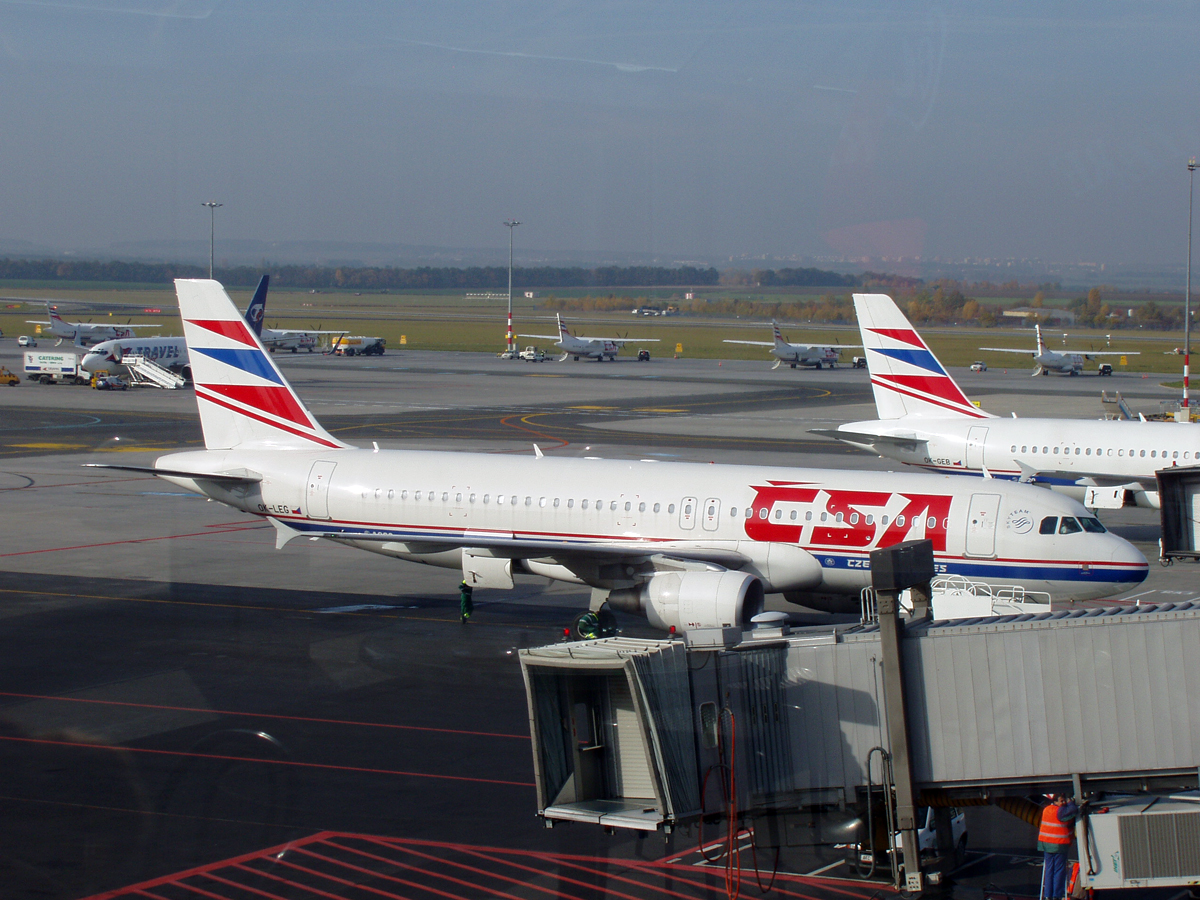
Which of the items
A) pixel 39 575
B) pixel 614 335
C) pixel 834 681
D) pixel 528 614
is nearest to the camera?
pixel 834 681

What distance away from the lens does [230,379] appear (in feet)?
116

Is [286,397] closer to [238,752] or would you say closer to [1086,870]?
[238,752]

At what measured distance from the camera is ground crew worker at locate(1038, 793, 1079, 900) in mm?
13773

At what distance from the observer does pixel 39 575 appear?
34844 mm

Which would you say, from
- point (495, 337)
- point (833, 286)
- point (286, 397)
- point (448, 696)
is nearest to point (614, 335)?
point (495, 337)

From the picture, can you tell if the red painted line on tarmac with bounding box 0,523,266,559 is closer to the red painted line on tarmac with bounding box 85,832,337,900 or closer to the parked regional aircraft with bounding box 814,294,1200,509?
the parked regional aircraft with bounding box 814,294,1200,509

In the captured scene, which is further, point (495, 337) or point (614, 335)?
point (495, 337)

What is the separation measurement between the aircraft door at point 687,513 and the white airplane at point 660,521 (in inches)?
1.1

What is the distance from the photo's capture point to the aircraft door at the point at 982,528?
92.9 feet

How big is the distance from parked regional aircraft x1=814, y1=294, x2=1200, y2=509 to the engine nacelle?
1857 centimetres

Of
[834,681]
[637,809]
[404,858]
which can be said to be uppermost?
[834,681]

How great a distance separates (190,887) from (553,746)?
192 inches

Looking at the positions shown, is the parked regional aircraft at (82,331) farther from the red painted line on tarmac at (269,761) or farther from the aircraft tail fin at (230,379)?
the red painted line on tarmac at (269,761)

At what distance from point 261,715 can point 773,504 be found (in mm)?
12808
